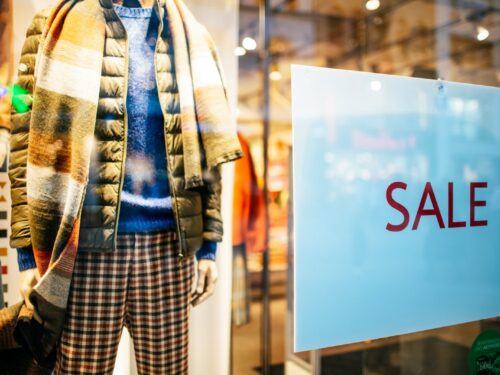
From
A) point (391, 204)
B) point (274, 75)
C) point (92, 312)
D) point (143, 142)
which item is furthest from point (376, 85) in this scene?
point (92, 312)

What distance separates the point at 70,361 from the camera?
1253 mm

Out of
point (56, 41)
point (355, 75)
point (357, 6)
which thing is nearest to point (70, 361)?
point (56, 41)

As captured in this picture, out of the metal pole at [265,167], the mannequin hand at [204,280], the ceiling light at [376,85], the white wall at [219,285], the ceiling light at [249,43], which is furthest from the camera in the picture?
the metal pole at [265,167]

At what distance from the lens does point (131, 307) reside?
1.30 m

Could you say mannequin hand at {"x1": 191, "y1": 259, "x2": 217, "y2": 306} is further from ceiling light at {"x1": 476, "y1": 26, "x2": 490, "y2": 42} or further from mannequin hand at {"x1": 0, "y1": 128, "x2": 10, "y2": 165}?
ceiling light at {"x1": 476, "y1": 26, "x2": 490, "y2": 42}

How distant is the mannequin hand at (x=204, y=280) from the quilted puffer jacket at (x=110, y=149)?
0.07 meters

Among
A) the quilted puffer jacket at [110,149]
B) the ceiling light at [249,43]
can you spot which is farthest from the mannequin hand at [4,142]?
the ceiling light at [249,43]

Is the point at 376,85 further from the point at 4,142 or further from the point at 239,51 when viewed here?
the point at 4,142

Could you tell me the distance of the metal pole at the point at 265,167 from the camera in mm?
2188

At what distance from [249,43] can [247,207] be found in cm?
73

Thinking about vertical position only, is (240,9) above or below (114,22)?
above

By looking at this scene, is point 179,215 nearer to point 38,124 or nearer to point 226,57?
point 38,124

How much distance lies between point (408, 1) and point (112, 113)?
58.4 inches

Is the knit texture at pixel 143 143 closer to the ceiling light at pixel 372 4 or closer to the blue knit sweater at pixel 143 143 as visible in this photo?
the blue knit sweater at pixel 143 143
